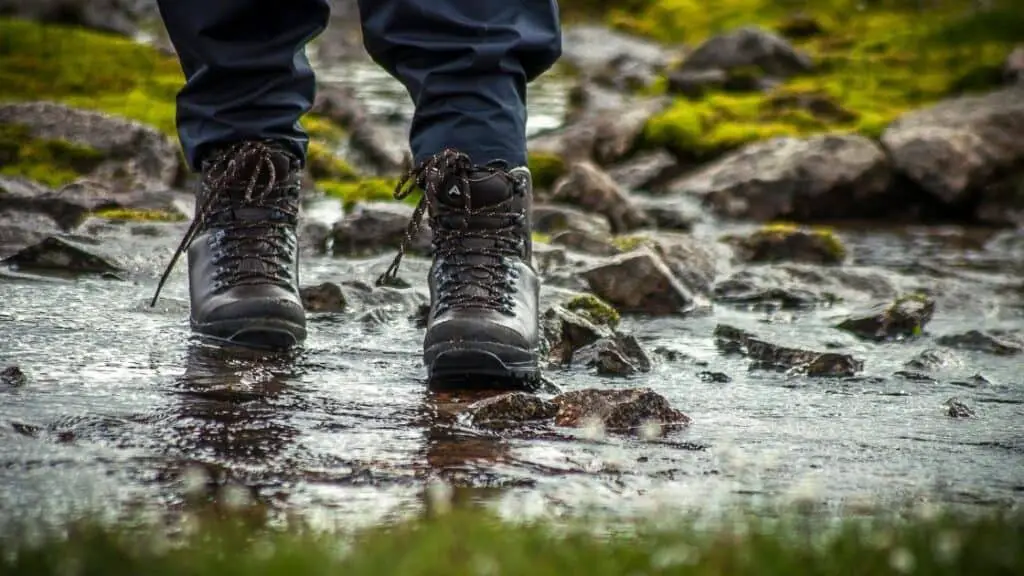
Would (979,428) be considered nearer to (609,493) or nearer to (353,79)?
(609,493)

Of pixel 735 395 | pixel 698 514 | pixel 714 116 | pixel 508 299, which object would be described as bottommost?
pixel 698 514

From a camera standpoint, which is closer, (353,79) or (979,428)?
(979,428)

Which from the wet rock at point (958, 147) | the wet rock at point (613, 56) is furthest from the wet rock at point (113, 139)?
the wet rock at point (613, 56)

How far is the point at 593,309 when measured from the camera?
19.0ft

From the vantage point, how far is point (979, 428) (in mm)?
4109

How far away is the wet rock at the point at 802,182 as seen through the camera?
11805 millimetres

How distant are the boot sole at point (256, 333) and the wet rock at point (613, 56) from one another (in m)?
17.4

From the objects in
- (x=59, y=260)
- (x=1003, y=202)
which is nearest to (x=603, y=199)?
(x=1003, y=202)

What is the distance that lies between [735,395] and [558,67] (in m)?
21.6

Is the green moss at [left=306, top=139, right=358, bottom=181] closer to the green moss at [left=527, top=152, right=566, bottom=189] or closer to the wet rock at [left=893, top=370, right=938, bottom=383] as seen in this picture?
the green moss at [left=527, top=152, right=566, bottom=189]

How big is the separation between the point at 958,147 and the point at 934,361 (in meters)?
7.71

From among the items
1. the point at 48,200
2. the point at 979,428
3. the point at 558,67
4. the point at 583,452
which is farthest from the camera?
the point at 558,67

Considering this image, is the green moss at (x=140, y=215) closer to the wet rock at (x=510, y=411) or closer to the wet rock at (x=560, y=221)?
the wet rock at (x=560, y=221)

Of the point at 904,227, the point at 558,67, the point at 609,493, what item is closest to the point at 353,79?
the point at 558,67
